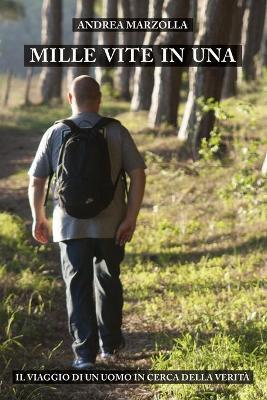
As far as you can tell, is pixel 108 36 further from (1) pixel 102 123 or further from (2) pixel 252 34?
(1) pixel 102 123

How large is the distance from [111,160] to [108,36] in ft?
70.9

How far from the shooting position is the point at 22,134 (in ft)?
65.4

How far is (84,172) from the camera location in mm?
4613

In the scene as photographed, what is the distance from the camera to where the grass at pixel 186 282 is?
4.72 m

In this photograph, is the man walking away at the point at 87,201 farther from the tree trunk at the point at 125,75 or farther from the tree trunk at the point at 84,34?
the tree trunk at the point at 125,75

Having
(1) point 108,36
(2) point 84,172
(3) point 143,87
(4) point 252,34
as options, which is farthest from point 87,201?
(4) point 252,34

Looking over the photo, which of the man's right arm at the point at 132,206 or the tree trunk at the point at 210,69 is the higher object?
the tree trunk at the point at 210,69

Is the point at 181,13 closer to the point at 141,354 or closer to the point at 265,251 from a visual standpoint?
the point at 265,251

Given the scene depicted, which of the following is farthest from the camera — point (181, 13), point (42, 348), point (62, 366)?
point (181, 13)

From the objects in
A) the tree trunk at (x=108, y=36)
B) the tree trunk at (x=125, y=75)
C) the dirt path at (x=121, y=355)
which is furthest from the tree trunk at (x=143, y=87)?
the dirt path at (x=121, y=355)

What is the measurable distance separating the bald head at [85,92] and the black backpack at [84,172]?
160 millimetres

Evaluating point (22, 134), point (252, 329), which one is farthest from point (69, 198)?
point (22, 134)

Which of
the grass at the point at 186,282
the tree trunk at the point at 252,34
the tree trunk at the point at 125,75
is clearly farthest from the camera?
the tree trunk at the point at 125,75

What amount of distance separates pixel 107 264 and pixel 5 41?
100814mm
